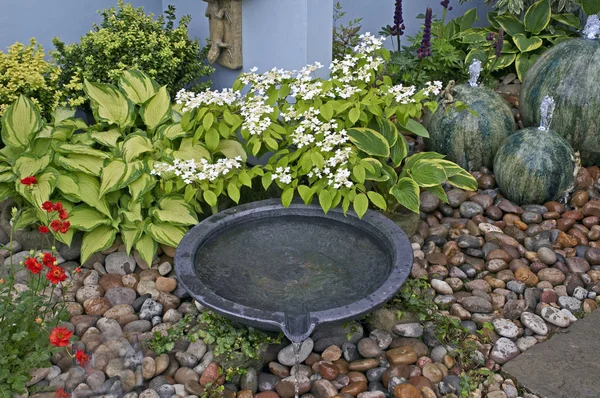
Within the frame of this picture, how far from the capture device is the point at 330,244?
9.74 feet

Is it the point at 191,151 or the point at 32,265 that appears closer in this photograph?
Answer: the point at 32,265

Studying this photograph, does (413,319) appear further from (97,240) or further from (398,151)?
(97,240)

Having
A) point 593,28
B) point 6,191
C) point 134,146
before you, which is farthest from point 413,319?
point 593,28

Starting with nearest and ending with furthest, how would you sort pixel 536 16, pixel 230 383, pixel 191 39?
1. pixel 230 383
2. pixel 191 39
3. pixel 536 16

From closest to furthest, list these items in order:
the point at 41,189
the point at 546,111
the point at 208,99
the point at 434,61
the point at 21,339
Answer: the point at 21,339 → the point at 41,189 → the point at 208,99 → the point at 546,111 → the point at 434,61

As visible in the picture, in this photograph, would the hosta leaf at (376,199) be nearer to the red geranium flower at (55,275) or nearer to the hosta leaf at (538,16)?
the red geranium flower at (55,275)

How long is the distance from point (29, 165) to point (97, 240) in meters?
0.47

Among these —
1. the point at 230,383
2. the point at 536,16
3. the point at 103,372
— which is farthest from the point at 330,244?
the point at 536,16

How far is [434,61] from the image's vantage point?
4.56m

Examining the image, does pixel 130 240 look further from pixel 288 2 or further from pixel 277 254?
pixel 288 2

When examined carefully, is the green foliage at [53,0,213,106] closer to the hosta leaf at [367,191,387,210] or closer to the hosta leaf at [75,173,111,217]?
the hosta leaf at [75,173,111,217]

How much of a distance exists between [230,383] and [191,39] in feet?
8.17

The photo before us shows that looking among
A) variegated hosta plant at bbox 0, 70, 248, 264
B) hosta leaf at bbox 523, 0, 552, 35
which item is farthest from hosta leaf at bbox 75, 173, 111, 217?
hosta leaf at bbox 523, 0, 552, 35

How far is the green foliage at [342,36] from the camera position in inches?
174
